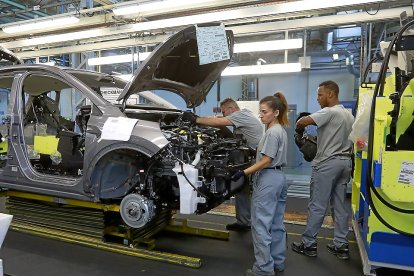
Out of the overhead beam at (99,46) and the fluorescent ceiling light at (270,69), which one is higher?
the overhead beam at (99,46)

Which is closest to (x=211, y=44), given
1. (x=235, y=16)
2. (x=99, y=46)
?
(x=235, y=16)

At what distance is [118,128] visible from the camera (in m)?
3.02

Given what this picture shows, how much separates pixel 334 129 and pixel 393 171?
107 centimetres

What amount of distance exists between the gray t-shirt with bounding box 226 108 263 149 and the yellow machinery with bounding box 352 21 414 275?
132 cm

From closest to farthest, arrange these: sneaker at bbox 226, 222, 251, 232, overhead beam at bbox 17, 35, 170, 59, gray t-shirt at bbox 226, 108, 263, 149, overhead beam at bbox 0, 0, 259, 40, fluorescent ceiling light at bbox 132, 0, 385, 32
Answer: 1. gray t-shirt at bbox 226, 108, 263, 149
2. sneaker at bbox 226, 222, 251, 232
3. fluorescent ceiling light at bbox 132, 0, 385, 32
4. overhead beam at bbox 0, 0, 259, 40
5. overhead beam at bbox 17, 35, 170, 59

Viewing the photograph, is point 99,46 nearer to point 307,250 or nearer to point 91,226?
point 91,226

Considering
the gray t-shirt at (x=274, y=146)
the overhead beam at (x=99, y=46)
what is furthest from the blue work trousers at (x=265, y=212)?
the overhead beam at (x=99, y=46)

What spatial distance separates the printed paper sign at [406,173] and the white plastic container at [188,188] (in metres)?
1.51

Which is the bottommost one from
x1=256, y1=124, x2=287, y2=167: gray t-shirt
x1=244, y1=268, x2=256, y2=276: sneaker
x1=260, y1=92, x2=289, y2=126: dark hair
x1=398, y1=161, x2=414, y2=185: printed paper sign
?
x1=244, y1=268, x2=256, y2=276: sneaker

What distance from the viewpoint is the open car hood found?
310 centimetres

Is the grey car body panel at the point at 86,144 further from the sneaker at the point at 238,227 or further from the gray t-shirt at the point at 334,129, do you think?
the sneaker at the point at 238,227

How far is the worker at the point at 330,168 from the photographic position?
3291mm

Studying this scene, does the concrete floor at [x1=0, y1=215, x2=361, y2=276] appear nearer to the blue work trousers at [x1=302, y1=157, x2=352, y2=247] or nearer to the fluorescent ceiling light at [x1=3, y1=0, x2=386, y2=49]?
the blue work trousers at [x1=302, y1=157, x2=352, y2=247]

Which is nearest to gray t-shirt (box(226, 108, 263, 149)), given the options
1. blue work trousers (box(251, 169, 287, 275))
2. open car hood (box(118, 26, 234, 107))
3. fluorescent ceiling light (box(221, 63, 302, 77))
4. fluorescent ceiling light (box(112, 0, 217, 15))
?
open car hood (box(118, 26, 234, 107))
